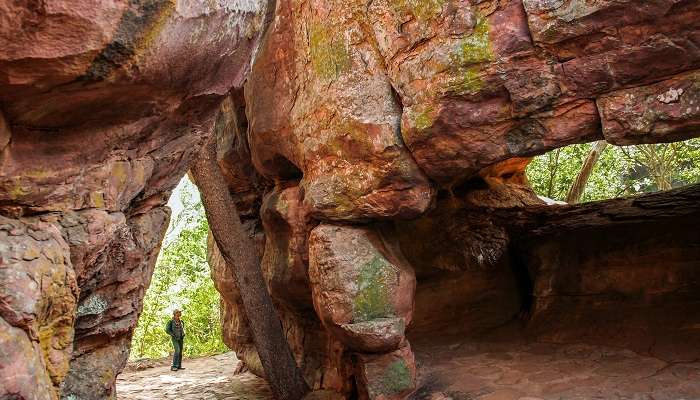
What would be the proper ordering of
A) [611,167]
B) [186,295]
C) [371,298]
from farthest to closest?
[186,295], [611,167], [371,298]

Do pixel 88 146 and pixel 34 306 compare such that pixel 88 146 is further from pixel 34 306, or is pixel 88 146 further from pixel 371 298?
pixel 371 298

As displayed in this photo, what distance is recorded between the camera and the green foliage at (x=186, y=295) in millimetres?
17828

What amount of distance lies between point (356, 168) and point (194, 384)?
595cm

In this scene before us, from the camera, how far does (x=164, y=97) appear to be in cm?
432

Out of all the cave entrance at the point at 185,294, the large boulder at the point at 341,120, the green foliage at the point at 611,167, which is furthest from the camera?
the cave entrance at the point at 185,294

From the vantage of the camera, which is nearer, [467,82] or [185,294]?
[467,82]

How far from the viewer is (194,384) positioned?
10.3m

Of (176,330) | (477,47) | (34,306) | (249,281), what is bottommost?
(176,330)

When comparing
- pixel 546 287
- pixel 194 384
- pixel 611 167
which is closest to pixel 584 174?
pixel 611 167

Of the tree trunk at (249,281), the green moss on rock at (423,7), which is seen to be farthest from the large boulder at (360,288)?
the green moss on rock at (423,7)

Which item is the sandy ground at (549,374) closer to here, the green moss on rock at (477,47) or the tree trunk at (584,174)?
the green moss on rock at (477,47)

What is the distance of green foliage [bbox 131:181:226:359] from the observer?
17828mm

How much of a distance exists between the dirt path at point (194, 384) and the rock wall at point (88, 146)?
4288 millimetres

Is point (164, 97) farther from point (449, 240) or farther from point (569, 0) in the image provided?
point (449, 240)
